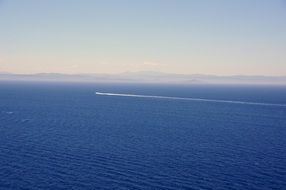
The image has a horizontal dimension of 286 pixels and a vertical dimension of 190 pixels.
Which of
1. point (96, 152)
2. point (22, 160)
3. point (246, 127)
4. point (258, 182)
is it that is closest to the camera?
point (258, 182)

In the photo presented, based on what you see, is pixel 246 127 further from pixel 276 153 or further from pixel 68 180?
pixel 68 180

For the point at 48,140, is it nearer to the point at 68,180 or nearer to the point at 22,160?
the point at 22,160

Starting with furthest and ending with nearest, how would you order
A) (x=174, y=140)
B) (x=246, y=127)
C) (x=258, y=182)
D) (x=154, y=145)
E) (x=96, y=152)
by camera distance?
(x=246, y=127) → (x=174, y=140) → (x=154, y=145) → (x=96, y=152) → (x=258, y=182)

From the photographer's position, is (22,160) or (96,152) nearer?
(22,160)

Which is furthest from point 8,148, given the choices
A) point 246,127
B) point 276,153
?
point 246,127

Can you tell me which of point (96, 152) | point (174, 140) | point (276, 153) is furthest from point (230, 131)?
point (96, 152)

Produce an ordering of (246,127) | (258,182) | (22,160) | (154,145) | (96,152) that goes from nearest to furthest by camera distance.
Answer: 1. (258,182)
2. (22,160)
3. (96,152)
4. (154,145)
5. (246,127)

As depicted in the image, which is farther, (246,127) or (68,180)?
(246,127)

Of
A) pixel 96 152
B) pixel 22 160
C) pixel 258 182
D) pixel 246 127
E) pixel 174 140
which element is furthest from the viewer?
pixel 246 127

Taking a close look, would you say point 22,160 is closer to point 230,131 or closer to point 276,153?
point 276,153
